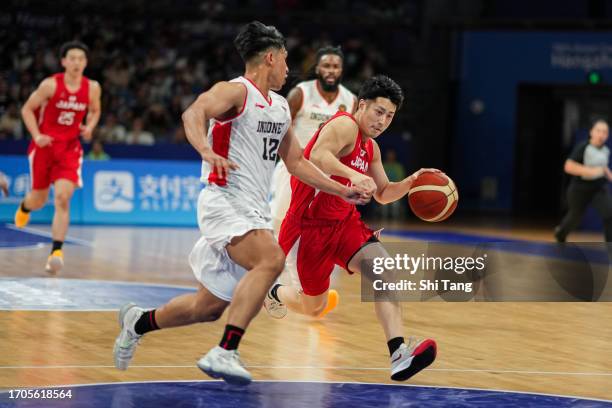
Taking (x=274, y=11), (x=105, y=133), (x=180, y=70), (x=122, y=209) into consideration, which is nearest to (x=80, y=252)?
(x=122, y=209)

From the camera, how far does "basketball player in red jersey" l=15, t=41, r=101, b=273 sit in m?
10.8

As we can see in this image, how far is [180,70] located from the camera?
21156mm

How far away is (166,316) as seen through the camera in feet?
19.5

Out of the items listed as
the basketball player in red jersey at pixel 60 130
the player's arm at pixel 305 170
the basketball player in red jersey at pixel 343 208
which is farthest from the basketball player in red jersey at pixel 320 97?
the player's arm at pixel 305 170

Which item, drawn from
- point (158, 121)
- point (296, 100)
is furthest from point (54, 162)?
point (158, 121)

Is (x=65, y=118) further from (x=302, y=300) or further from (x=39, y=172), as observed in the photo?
(x=302, y=300)

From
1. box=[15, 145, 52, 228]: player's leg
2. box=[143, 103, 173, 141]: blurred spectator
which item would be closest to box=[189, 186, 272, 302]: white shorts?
box=[15, 145, 52, 228]: player's leg

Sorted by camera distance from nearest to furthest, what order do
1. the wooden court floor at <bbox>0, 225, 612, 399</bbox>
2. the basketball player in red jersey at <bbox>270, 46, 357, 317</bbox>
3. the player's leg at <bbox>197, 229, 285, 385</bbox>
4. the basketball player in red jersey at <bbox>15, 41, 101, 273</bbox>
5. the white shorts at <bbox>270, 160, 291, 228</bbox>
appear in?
the player's leg at <bbox>197, 229, 285, 385</bbox>
the wooden court floor at <bbox>0, 225, 612, 399</bbox>
the white shorts at <bbox>270, 160, 291, 228</bbox>
the basketball player in red jersey at <bbox>270, 46, 357, 317</bbox>
the basketball player in red jersey at <bbox>15, 41, 101, 273</bbox>

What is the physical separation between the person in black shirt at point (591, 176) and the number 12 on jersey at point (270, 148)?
8.67m

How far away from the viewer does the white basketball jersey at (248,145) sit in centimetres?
581

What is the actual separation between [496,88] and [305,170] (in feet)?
63.2

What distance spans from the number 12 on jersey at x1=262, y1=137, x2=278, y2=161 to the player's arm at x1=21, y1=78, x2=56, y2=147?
529 centimetres

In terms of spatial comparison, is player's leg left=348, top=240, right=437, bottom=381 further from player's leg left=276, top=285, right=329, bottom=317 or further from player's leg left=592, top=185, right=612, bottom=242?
player's leg left=592, top=185, right=612, bottom=242

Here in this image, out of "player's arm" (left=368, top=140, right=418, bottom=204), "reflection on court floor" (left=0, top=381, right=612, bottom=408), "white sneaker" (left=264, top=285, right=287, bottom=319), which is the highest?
"player's arm" (left=368, top=140, right=418, bottom=204)
